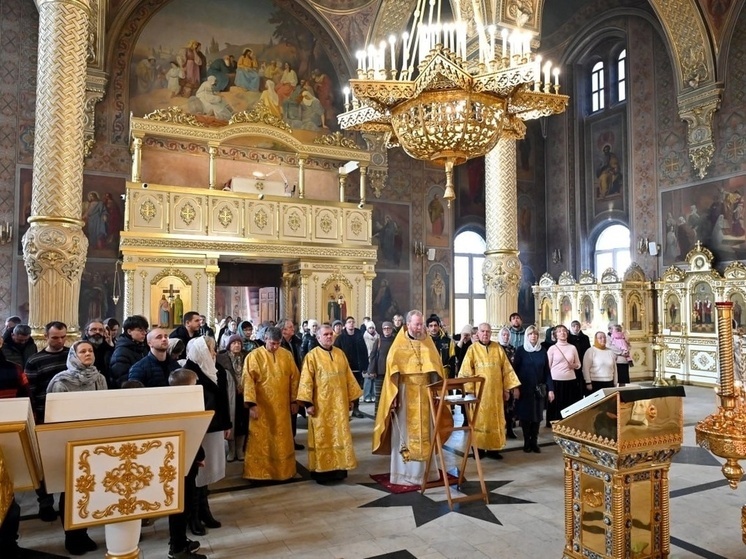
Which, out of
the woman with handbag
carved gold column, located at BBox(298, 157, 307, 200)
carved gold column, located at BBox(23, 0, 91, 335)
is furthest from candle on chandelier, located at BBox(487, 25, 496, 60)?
carved gold column, located at BBox(298, 157, 307, 200)

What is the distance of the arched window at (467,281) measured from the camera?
56.9ft

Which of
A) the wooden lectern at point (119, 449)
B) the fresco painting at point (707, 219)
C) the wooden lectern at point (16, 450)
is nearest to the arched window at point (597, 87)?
the fresco painting at point (707, 219)

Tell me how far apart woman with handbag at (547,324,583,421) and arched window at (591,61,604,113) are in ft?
41.6

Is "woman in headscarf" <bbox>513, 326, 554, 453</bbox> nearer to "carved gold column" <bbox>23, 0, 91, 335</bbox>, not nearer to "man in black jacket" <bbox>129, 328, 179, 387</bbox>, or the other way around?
"man in black jacket" <bbox>129, 328, 179, 387</bbox>

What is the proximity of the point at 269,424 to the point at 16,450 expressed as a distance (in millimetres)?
3689

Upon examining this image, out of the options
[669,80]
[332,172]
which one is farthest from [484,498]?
[669,80]

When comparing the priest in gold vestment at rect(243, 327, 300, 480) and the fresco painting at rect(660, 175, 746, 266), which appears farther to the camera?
the fresco painting at rect(660, 175, 746, 266)

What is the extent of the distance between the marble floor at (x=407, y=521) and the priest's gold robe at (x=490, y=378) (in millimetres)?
536

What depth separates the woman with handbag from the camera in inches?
269

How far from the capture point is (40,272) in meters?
7.24

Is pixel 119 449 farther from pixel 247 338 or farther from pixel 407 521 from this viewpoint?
pixel 247 338

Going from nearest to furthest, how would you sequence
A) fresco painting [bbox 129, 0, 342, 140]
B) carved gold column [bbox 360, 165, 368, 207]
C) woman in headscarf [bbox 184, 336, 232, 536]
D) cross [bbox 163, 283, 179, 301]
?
woman in headscarf [bbox 184, 336, 232, 536] < cross [bbox 163, 283, 179, 301] < fresco painting [bbox 129, 0, 342, 140] < carved gold column [bbox 360, 165, 368, 207]

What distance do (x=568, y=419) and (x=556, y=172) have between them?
15895 millimetres

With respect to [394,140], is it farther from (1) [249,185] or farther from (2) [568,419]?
(1) [249,185]
